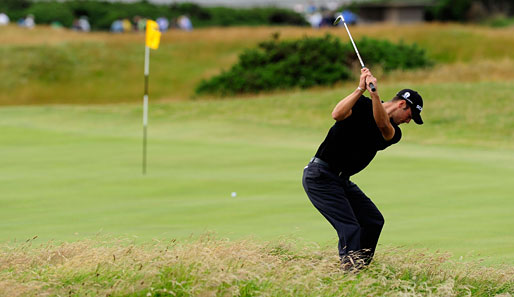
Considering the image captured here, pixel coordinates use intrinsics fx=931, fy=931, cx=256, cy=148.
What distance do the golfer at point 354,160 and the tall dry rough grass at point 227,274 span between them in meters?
0.24

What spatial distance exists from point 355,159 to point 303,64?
1314 inches

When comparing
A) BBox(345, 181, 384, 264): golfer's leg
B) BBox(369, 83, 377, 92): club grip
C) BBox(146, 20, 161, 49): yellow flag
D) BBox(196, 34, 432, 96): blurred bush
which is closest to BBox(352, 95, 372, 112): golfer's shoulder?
BBox(369, 83, 377, 92): club grip

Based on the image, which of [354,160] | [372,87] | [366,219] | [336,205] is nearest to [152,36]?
[366,219]

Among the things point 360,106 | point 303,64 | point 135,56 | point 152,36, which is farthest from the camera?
point 135,56

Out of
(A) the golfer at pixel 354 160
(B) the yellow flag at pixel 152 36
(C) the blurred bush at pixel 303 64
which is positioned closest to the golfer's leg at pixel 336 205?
(A) the golfer at pixel 354 160

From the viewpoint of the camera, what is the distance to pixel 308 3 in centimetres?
12731

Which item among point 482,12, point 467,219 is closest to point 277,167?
point 467,219

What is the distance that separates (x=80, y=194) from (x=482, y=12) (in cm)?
7591

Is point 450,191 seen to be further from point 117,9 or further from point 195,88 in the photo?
point 117,9

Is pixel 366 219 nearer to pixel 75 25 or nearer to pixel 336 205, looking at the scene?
pixel 336 205

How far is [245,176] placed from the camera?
17.2 metres

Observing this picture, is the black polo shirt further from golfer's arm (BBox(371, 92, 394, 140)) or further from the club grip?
the club grip

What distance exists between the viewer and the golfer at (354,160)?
761cm

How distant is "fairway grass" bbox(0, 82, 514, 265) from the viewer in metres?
11.3
